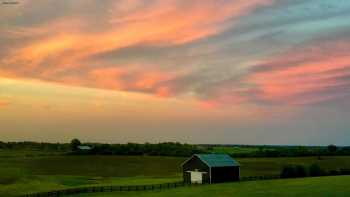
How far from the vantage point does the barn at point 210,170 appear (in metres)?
83.2

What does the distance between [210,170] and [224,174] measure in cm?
325

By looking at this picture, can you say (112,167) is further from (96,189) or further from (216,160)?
(96,189)

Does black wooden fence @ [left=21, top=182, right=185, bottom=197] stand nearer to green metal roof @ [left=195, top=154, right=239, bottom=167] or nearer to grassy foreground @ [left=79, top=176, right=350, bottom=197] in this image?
grassy foreground @ [left=79, top=176, right=350, bottom=197]

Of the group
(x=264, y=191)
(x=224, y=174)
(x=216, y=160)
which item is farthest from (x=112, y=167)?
(x=264, y=191)

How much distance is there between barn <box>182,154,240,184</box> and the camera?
83.2 metres

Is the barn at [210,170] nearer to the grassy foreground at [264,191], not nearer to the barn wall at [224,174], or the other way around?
the barn wall at [224,174]

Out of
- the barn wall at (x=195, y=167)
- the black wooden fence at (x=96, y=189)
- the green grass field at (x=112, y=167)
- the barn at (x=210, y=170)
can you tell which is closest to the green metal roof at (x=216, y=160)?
the barn at (x=210, y=170)

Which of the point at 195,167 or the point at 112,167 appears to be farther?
the point at 112,167

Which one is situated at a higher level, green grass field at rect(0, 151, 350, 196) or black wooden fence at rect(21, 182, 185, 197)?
green grass field at rect(0, 151, 350, 196)

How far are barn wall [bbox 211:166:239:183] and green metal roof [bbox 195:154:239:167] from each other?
2.15 feet

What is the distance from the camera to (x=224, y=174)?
8500 centimetres

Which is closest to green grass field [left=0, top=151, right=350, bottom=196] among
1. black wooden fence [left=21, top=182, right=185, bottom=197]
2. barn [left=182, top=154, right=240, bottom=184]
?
barn [left=182, top=154, right=240, bottom=184]

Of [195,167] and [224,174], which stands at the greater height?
[195,167]

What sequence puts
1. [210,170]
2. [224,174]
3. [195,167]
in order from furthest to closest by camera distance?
[195,167] → [224,174] → [210,170]
